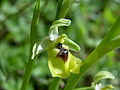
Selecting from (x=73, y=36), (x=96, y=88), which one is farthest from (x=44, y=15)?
(x=96, y=88)

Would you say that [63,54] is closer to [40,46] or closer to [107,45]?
[40,46]

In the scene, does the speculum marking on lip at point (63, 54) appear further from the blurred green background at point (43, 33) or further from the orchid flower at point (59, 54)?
the blurred green background at point (43, 33)

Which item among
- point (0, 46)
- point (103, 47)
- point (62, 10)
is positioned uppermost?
point (62, 10)

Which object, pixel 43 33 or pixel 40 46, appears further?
pixel 43 33

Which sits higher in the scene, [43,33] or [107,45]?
[107,45]

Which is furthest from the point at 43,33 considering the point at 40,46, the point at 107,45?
the point at 107,45

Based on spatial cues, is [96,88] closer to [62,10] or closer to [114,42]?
[114,42]
